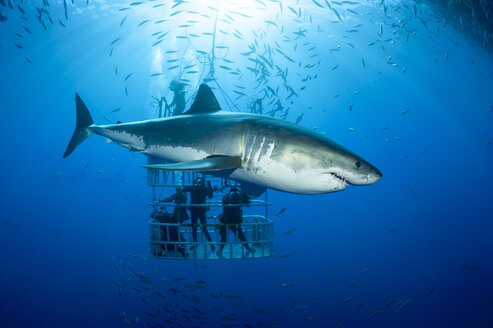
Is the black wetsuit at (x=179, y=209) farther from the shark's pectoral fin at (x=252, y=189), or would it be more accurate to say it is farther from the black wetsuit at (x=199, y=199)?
the shark's pectoral fin at (x=252, y=189)

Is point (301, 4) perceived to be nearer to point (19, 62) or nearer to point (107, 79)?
point (19, 62)

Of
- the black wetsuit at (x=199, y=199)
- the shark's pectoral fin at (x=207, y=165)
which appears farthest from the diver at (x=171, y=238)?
the shark's pectoral fin at (x=207, y=165)

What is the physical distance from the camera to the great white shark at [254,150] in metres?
2.55

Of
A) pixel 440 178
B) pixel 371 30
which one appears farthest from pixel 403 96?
pixel 440 178

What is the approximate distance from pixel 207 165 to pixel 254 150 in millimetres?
577

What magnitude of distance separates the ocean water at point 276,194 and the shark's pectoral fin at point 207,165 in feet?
13.3

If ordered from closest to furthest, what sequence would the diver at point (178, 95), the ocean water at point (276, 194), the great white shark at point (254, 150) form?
the great white shark at point (254, 150) → the diver at point (178, 95) → the ocean water at point (276, 194)

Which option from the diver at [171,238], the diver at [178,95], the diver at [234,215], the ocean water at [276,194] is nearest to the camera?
the diver at [171,238]

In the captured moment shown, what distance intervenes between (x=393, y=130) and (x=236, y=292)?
94.2 meters

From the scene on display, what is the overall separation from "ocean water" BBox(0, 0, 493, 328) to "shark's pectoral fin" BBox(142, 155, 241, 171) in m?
4.05

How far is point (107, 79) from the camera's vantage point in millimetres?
62062

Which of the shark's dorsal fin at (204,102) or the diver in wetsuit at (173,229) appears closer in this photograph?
the shark's dorsal fin at (204,102)

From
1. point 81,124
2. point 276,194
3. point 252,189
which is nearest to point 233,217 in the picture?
point 252,189

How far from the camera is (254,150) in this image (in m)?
2.93
